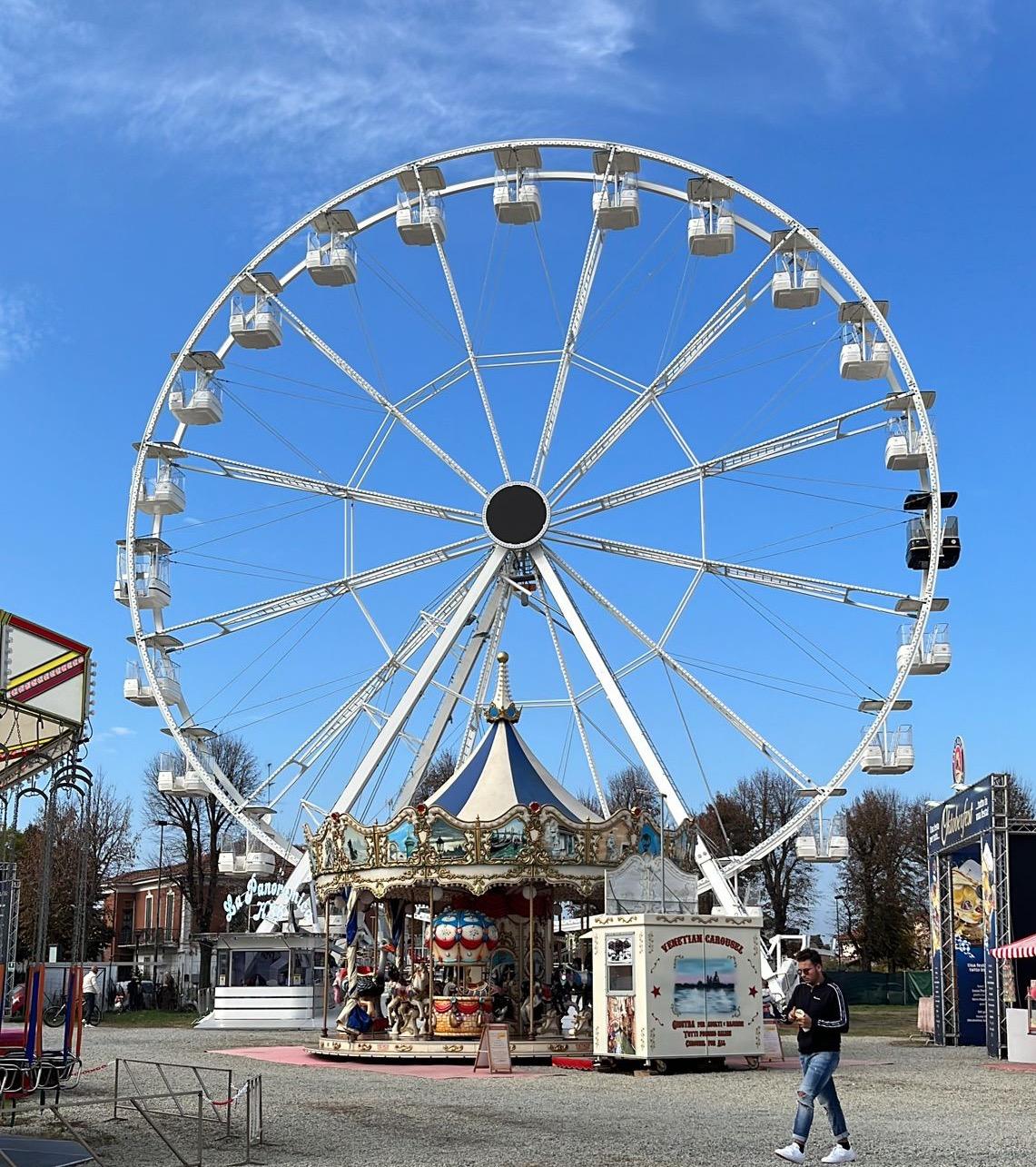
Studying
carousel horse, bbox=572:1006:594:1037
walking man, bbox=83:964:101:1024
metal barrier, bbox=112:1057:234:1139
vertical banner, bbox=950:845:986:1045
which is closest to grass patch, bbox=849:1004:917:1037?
vertical banner, bbox=950:845:986:1045

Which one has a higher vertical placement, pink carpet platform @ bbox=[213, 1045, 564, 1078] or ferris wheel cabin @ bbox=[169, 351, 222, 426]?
ferris wheel cabin @ bbox=[169, 351, 222, 426]

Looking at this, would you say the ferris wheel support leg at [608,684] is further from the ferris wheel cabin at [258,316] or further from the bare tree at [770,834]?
the bare tree at [770,834]

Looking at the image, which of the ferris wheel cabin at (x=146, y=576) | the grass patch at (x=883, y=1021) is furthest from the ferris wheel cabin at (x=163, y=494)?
the grass patch at (x=883, y=1021)

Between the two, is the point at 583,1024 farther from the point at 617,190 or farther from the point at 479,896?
the point at 617,190

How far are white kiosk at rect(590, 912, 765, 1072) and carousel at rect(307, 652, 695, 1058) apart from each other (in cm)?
155

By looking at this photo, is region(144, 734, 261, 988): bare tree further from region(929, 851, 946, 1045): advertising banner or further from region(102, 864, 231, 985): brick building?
region(929, 851, 946, 1045): advertising banner

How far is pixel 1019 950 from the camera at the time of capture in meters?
22.0

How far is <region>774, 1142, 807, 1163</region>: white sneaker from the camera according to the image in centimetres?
1027

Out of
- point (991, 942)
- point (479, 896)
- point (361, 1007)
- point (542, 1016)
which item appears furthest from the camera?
point (991, 942)

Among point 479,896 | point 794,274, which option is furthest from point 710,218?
point 479,896

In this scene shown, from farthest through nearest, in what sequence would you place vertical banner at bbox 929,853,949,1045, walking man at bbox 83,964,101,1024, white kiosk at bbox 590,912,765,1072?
1. walking man at bbox 83,964,101,1024
2. vertical banner at bbox 929,853,949,1045
3. white kiosk at bbox 590,912,765,1072

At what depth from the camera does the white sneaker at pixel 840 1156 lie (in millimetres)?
10195

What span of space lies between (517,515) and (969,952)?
37.1ft

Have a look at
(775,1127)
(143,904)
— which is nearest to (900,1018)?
(775,1127)
